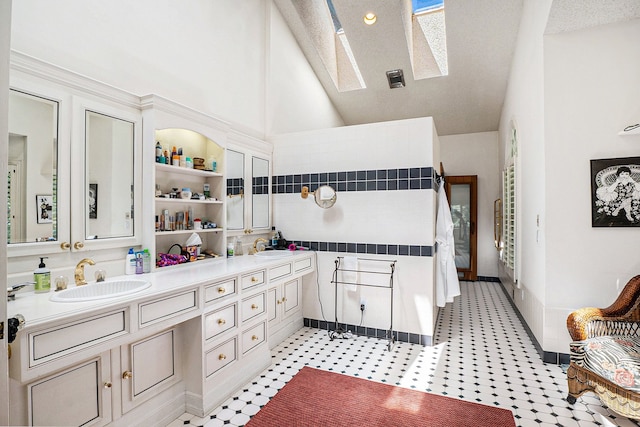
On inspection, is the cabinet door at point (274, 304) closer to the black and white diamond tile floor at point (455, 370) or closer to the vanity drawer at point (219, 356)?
the black and white diamond tile floor at point (455, 370)

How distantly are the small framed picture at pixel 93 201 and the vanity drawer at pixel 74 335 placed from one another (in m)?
0.85

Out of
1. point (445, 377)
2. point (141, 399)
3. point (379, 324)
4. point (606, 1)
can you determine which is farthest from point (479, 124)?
point (141, 399)

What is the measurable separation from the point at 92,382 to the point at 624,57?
4.43m

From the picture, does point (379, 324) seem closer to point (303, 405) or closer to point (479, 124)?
point (303, 405)

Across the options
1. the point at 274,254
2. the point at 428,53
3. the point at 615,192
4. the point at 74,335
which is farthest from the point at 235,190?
the point at 428,53

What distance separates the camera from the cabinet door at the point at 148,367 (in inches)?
73.2

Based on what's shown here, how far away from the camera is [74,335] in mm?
1434

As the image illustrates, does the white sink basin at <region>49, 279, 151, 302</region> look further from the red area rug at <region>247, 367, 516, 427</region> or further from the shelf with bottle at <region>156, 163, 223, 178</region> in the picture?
the red area rug at <region>247, 367, 516, 427</region>

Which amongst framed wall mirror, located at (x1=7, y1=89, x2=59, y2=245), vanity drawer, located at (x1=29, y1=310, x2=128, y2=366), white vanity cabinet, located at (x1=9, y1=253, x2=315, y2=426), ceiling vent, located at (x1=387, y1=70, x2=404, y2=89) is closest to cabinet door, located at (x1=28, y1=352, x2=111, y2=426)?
white vanity cabinet, located at (x1=9, y1=253, x2=315, y2=426)

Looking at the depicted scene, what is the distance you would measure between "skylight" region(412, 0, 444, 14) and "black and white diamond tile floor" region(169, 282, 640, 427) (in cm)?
417

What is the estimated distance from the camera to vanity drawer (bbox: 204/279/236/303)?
2.15 meters

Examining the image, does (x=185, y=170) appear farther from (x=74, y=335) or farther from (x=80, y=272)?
(x=74, y=335)

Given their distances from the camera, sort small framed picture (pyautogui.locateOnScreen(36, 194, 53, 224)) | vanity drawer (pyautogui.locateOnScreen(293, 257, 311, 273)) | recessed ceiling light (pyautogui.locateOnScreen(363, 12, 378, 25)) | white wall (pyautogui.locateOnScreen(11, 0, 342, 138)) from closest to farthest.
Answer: small framed picture (pyautogui.locateOnScreen(36, 194, 53, 224)), white wall (pyautogui.locateOnScreen(11, 0, 342, 138)), vanity drawer (pyautogui.locateOnScreen(293, 257, 311, 273)), recessed ceiling light (pyautogui.locateOnScreen(363, 12, 378, 25))

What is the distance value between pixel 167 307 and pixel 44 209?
3.01 feet
